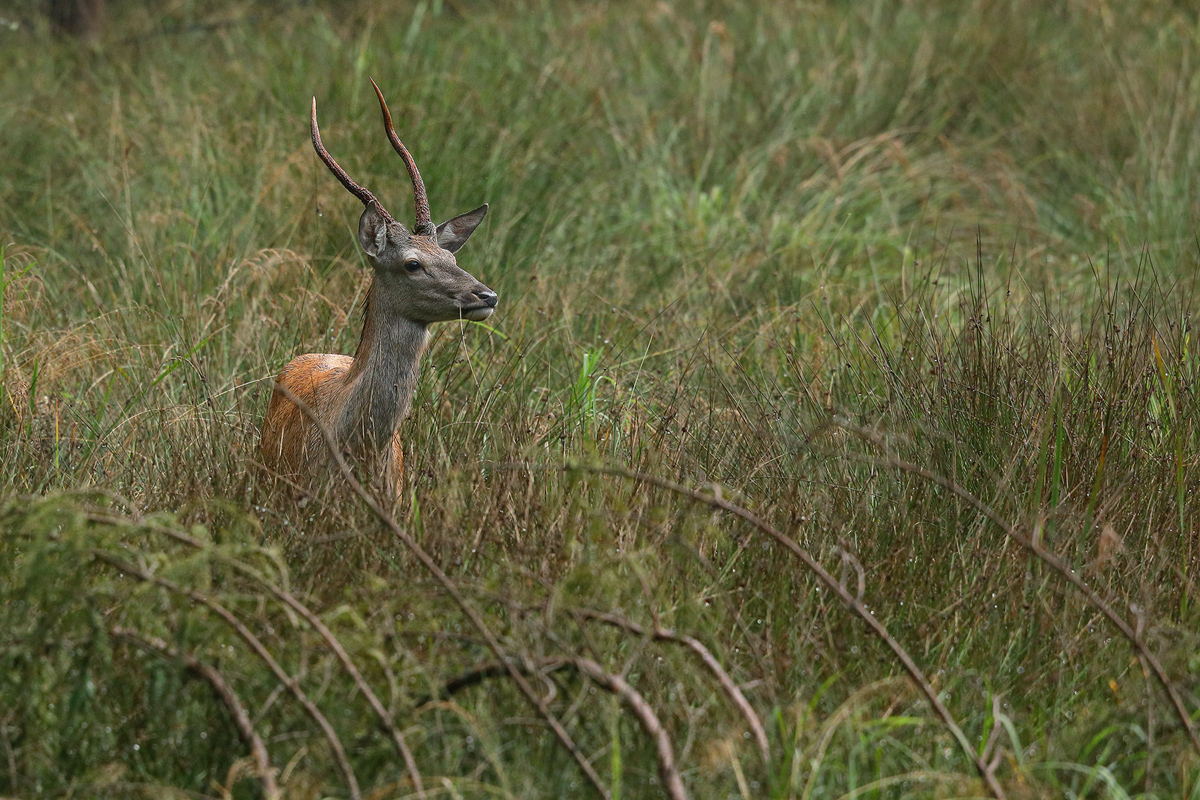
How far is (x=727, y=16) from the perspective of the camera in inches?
384

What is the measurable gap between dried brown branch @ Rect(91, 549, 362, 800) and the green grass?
23 millimetres

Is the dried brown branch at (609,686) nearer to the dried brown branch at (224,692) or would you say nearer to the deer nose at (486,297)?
the dried brown branch at (224,692)

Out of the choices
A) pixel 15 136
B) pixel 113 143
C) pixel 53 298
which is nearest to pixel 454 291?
pixel 53 298

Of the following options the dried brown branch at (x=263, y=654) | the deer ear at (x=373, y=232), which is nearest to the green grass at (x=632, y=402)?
the dried brown branch at (x=263, y=654)

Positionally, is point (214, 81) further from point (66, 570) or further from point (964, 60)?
point (66, 570)

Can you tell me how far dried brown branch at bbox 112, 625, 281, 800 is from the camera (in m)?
2.53

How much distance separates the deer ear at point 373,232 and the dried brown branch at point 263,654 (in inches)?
68.6

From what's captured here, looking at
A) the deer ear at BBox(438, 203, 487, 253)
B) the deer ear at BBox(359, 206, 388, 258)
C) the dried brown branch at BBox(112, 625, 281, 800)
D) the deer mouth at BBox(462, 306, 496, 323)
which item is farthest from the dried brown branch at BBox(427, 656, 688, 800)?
the deer ear at BBox(438, 203, 487, 253)

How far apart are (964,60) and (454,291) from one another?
18.1 ft

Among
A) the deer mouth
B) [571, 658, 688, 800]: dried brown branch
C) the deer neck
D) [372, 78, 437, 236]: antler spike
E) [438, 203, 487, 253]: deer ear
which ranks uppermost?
[372, 78, 437, 236]: antler spike

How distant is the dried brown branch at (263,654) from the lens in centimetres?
252

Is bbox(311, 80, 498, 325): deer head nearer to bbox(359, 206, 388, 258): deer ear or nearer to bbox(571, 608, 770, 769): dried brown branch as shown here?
bbox(359, 206, 388, 258): deer ear

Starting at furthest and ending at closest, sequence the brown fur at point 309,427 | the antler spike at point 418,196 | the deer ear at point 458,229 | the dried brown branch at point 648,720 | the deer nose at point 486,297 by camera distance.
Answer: the deer ear at point 458,229, the antler spike at point 418,196, the deer nose at point 486,297, the brown fur at point 309,427, the dried brown branch at point 648,720

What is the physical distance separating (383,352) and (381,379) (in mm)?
90
